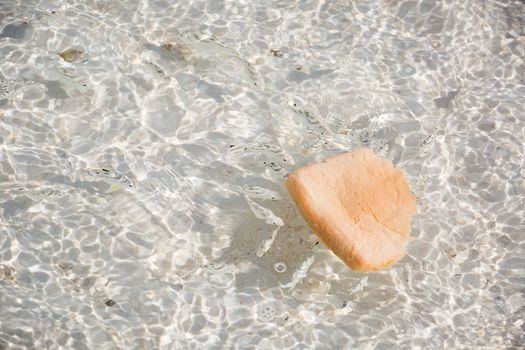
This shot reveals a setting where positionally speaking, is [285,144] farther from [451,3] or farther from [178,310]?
[451,3]

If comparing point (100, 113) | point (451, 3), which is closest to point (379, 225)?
point (100, 113)

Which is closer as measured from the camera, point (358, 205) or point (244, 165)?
point (358, 205)

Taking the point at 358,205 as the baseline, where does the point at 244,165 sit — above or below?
below
